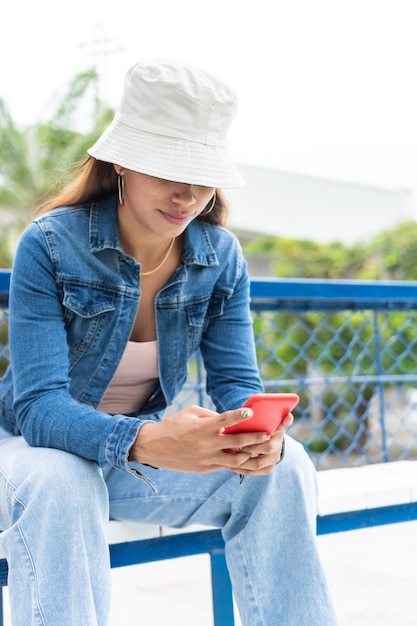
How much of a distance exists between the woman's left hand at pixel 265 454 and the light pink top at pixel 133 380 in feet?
1.31

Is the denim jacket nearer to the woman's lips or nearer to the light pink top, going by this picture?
the light pink top

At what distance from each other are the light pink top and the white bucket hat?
17.9 inches

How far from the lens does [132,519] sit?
1.72 meters

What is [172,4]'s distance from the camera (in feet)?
103

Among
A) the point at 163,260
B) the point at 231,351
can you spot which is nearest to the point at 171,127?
the point at 163,260

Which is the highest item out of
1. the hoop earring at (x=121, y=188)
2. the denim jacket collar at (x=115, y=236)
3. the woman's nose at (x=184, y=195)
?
the woman's nose at (x=184, y=195)

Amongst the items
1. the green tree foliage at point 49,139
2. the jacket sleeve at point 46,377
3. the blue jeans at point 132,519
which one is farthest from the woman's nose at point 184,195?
the green tree foliage at point 49,139

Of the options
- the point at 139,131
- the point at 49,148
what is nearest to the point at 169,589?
the point at 139,131

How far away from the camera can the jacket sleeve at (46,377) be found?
4.82 ft

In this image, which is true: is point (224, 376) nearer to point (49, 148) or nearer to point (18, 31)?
point (49, 148)

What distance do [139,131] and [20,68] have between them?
22.0m

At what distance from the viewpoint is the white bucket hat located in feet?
5.08

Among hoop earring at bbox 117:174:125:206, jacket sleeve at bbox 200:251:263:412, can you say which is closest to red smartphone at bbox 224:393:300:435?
jacket sleeve at bbox 200:251:263:412

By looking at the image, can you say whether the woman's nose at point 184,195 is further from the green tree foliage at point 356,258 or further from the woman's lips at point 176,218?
the green tree foliage at point 356,258
